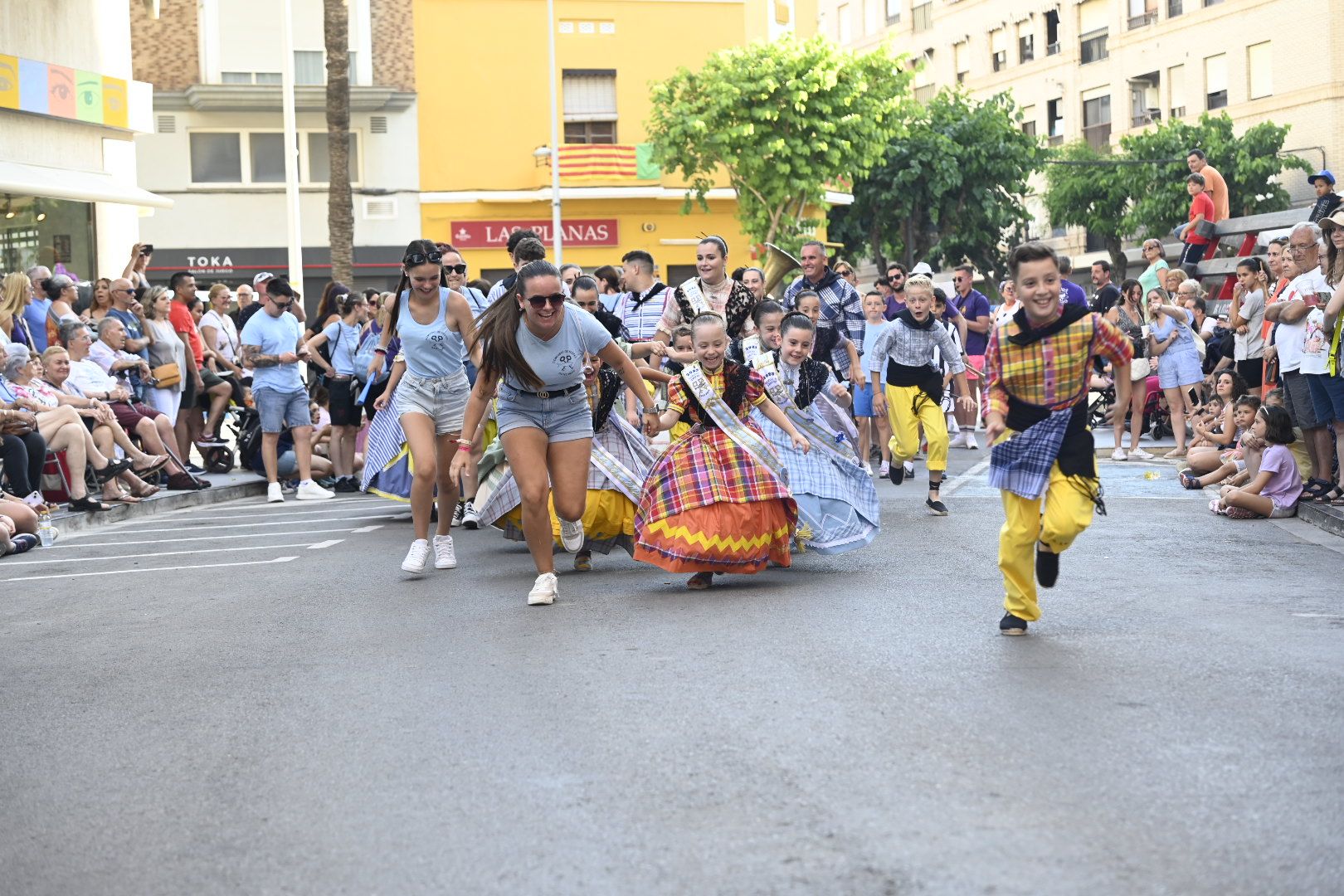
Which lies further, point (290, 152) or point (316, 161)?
point (316, 161)

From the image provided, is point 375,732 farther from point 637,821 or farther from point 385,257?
point 385,257

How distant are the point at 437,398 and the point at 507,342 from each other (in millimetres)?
1876

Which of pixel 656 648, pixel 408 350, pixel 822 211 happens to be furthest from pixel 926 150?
pixel 656 648

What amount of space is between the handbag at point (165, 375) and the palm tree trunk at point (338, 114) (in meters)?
9.62

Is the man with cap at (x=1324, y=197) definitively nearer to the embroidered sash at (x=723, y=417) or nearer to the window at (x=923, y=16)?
A: the embroidered sash at (x=723, y=417)

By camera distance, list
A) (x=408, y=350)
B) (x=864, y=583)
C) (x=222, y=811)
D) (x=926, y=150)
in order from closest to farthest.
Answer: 1. (x=222, y=811)
2. (x=864, y=583)
3. (x=408, y=350)
4. (x=926, y=150)

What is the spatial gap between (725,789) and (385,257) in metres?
38.2

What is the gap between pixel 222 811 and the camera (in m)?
5.27

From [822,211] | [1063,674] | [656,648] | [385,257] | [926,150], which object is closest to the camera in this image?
[1063,674]

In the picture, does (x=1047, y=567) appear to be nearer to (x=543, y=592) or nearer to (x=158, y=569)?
(x=543, y=592)

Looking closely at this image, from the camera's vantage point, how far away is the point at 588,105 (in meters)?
44.4

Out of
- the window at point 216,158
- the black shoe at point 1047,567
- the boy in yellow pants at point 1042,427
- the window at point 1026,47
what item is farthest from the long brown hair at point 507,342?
the window at point 1026,47

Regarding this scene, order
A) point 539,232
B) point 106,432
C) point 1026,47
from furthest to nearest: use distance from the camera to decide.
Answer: point 1026,47
point 539,232
point 106,432

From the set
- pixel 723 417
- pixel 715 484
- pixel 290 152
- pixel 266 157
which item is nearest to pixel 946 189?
pixel 266 157
